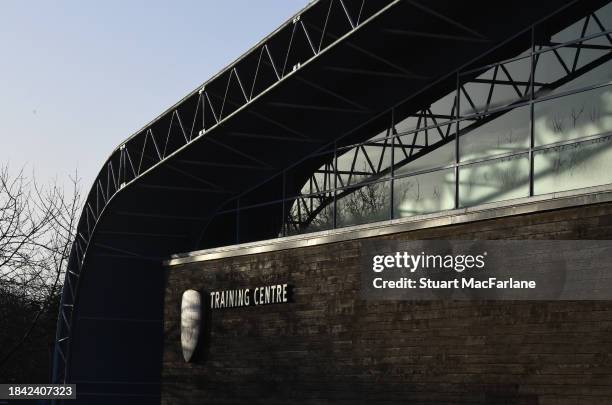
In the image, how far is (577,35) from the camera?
18453mm

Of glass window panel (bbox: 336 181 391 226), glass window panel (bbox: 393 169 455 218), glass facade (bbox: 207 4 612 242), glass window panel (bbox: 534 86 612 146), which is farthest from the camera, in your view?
glass window panel (bbox: 336 181 391 226)

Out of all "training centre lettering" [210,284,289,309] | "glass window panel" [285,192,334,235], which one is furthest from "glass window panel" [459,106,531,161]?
"training centre lettering" [210,284,289,309]

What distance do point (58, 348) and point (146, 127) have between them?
8947mm

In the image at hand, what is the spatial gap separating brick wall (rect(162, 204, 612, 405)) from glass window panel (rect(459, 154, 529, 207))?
813mm

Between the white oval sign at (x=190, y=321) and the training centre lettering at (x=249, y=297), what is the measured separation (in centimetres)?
48

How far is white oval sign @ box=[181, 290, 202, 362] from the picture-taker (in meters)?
26.1

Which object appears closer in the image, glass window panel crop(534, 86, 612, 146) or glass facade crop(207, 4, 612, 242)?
glass window panel crop(534, 86, 612, 146)

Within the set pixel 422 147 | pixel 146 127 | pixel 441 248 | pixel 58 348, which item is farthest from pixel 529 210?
pixel 58 348

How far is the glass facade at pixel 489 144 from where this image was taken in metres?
17.7

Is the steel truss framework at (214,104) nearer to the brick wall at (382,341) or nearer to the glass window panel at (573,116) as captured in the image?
the brick wall at (382,341)

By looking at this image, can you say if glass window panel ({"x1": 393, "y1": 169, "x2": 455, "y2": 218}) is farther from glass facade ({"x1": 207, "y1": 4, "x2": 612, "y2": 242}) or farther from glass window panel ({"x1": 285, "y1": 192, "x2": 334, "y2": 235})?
glass window panel ({"x1": 285, "y1": 192, "x2": 334, "y2": 235})

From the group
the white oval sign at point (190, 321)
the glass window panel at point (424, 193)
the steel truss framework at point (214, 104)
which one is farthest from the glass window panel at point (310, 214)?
the white oval sign at point (190, 321)

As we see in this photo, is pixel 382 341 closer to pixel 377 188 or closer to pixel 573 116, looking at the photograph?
pixel 377 188

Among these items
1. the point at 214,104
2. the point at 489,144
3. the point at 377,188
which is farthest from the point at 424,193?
the point at 214,104
